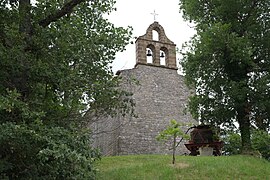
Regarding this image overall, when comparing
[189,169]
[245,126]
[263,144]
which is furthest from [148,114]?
[189,169]

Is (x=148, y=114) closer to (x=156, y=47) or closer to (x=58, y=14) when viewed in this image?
(x=156, y=47)

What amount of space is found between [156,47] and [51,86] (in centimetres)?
1342

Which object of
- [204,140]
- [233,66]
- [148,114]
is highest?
[233,66]

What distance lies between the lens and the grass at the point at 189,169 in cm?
1021

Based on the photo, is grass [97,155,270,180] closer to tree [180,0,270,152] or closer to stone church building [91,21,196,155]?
tree [180,0,270,152]

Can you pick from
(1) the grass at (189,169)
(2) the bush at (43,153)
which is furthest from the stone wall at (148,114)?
(2) the bush at (43,153)

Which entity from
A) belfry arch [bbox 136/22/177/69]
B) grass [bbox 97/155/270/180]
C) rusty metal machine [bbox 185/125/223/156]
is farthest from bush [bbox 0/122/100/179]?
belfry arch [bbox 136/22/177/69]

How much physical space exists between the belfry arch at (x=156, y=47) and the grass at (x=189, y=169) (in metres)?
9.45

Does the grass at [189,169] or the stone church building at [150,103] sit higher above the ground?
the stone church building at [150,103]

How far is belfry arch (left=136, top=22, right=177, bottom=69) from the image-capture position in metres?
20.7

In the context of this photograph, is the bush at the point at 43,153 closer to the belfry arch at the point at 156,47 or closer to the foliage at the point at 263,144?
the foliage at the point at 263,144

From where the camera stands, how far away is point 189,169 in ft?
35.2

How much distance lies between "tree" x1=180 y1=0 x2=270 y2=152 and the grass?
63.7 inches

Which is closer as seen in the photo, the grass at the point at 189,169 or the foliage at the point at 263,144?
the grass at the point at 189,169
